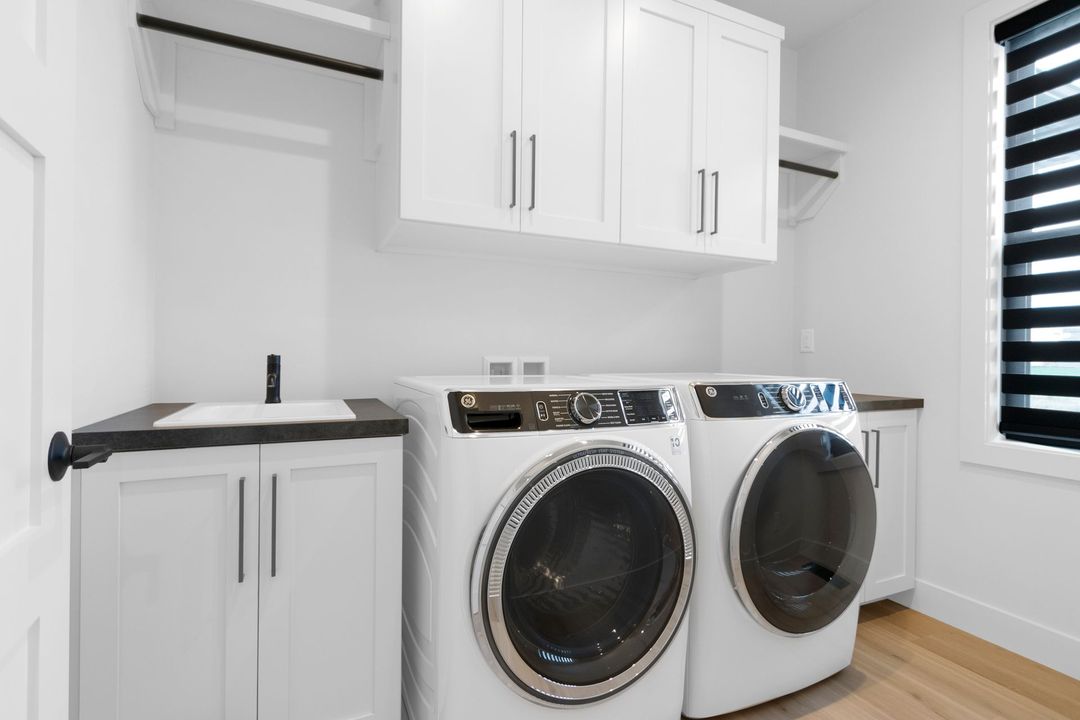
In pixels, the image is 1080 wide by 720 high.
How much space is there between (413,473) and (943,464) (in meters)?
2.09

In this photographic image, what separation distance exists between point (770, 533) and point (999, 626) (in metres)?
1.18

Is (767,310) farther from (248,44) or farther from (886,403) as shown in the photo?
(248,44)

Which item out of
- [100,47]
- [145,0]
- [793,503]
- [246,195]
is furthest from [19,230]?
[793,503]

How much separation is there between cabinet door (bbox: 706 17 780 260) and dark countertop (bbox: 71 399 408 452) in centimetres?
136

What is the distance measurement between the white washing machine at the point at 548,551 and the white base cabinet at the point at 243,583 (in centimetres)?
14

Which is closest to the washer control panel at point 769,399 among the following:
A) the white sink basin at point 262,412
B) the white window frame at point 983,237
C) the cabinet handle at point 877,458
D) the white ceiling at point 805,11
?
the cabinet handle at point 877,458

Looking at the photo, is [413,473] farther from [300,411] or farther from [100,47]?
[100,47]

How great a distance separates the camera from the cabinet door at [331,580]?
1287mm

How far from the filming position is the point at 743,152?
81.7 inches

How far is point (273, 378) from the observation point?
168 centimetres

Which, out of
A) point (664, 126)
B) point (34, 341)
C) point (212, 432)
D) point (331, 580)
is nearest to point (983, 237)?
point (664, 126)

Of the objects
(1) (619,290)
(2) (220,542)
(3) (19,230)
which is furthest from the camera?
(1) (619,290)

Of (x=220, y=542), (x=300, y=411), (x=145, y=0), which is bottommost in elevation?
(x=220, y=542)

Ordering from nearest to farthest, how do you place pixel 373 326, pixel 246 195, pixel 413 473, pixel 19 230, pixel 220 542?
pixel 19 230 → pixel 220 542 → pixel 413 473 → pixel 246 195 → pixel 373 326
